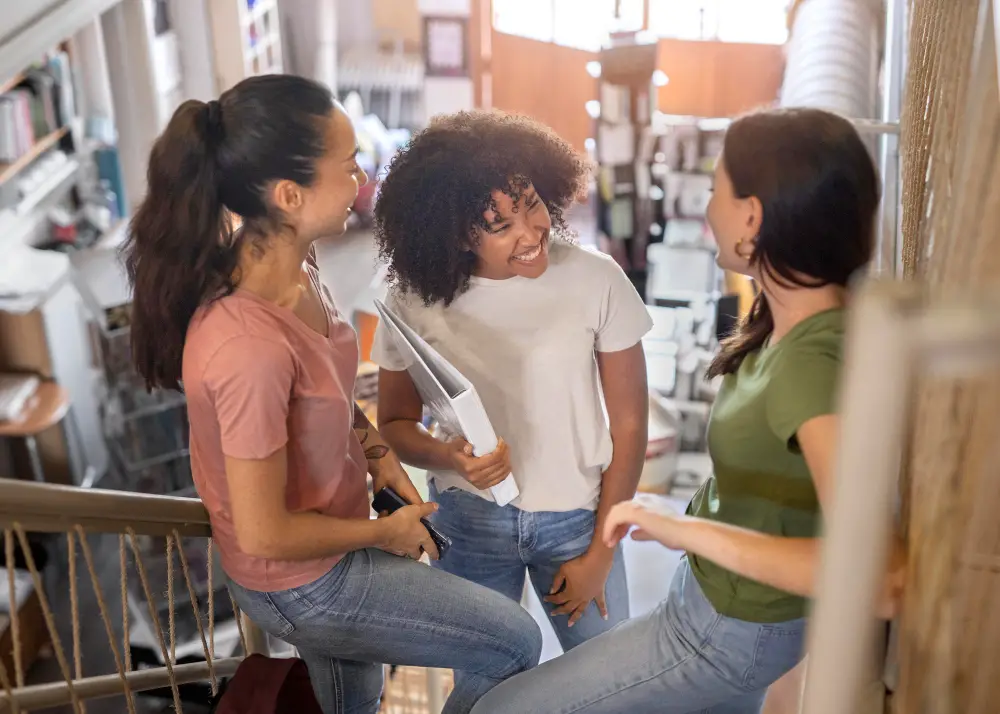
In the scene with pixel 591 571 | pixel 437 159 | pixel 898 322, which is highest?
pixel 898 322

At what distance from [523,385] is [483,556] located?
305 mm

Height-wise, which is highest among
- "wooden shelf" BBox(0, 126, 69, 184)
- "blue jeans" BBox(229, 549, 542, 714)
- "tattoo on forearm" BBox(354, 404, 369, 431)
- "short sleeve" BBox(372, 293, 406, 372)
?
"short sleeve" BBox(372, 293, 406, 372)

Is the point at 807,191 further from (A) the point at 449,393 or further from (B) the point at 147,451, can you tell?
(B) the point at 147,451

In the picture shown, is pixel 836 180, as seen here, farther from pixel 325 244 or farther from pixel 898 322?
pixel 325 244

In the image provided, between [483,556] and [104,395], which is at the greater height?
[483,556]

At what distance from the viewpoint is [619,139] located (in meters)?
3.41

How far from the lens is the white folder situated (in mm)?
1310

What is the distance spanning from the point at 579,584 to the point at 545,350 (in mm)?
392

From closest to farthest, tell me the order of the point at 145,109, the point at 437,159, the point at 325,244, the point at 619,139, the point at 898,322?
the point at 898,322, the point at 437,159, the point at 619,139, the point at 145,109, the point at 325,244

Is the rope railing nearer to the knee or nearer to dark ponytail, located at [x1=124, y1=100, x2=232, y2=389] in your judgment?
dark ponytail, located at [x1=124, y1=100, x2=232, y2=389]

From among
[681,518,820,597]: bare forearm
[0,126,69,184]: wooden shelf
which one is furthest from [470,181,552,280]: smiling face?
[0,126,69,184]: wooden shelf

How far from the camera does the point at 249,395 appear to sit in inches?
44.7

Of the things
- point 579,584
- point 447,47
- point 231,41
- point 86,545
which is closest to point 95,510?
point 86,545

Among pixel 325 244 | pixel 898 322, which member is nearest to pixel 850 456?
pixel 898 322
